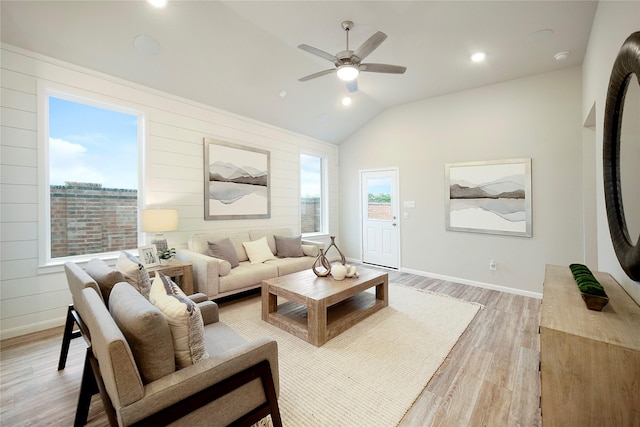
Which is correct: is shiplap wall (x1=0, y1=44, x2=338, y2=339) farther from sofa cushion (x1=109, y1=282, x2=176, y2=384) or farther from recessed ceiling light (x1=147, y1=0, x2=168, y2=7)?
sofa cushion (x1=109, y1=282, x2=176, y2=384)

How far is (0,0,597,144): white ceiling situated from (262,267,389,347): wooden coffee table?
2818 millimetres

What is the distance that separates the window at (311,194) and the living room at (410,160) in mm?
214

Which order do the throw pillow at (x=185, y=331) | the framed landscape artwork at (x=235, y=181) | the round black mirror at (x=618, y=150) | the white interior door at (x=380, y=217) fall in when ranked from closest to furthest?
the throw pillow at (x=185, y=331) → the round black mirror at (x=618, y=150) → the framed landscape artwork at (x=235, y=181) → the white interior door at (x=380, y=217)

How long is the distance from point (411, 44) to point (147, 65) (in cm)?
318

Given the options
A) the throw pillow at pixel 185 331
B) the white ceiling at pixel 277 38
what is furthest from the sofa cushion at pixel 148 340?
the white ceiling at pixel 277 38

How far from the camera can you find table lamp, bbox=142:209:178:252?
3.16 meters

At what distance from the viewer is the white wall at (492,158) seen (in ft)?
11.9

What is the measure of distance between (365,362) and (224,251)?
236 cm

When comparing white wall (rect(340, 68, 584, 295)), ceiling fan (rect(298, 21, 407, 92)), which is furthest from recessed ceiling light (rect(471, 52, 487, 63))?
ceiling fan (rect(298, 21, 407, 92))

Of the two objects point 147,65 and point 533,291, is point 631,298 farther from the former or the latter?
point 147,65

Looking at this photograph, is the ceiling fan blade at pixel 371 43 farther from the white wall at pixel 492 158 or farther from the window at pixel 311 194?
the window at pixel 311 194

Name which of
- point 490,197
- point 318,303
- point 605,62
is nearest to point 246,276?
point 318,303

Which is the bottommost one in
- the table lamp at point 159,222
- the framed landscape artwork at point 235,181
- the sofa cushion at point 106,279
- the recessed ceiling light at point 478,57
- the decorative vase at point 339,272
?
the decorative vase at point 339,272

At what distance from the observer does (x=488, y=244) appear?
4.25 m
